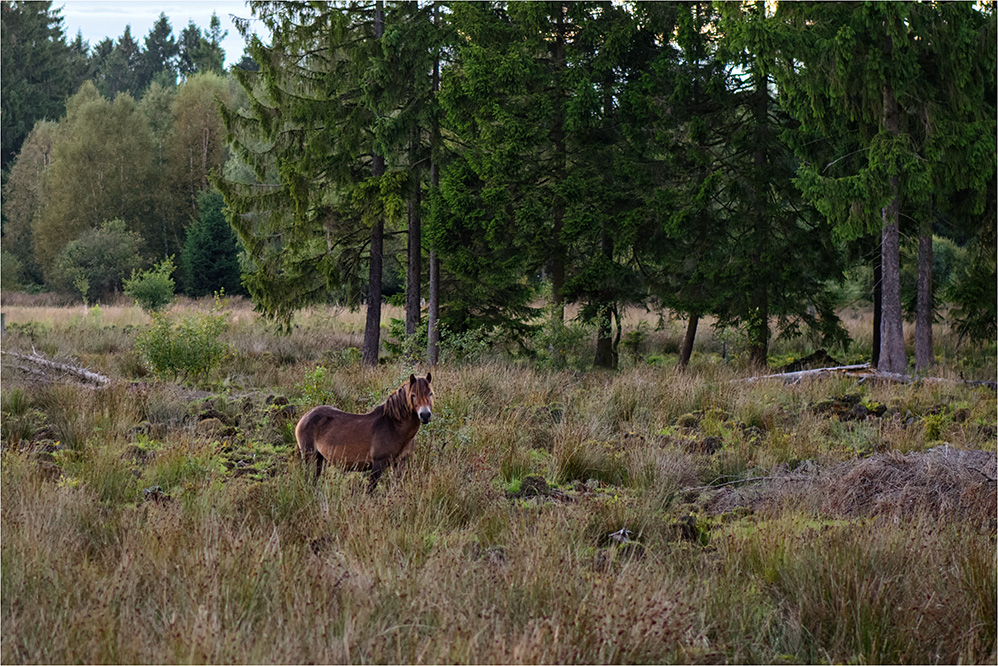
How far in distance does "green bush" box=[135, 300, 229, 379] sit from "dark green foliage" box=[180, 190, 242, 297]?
27.9 m

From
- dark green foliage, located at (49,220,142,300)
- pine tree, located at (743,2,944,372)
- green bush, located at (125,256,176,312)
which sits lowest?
green bush, located at (125,256,176,312)

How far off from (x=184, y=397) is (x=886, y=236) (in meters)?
12.0

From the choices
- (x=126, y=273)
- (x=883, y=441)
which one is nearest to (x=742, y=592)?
(x=883, y=441)

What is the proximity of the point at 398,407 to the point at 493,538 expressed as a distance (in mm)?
1239

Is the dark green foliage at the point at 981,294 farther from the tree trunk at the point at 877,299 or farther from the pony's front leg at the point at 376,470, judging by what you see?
the pony's front leg at the point at 376,470

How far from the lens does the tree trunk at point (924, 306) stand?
53.3 ft

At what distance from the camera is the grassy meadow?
364 centimetres

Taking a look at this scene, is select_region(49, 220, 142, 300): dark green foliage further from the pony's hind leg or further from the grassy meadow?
the pony's hind leg

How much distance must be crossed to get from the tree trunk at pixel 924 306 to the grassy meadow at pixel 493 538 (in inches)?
257

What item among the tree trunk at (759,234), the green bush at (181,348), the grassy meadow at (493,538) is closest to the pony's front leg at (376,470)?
the grassy meadow at (493,538)

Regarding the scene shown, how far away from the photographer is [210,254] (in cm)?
3938

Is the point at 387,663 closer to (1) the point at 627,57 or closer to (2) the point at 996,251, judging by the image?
(1) the point at 627,57

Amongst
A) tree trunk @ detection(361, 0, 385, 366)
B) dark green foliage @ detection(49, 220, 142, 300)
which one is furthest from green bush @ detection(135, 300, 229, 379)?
dark green foliage @ detection(49, 220, 142, 300)

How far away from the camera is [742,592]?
14.0 feet
